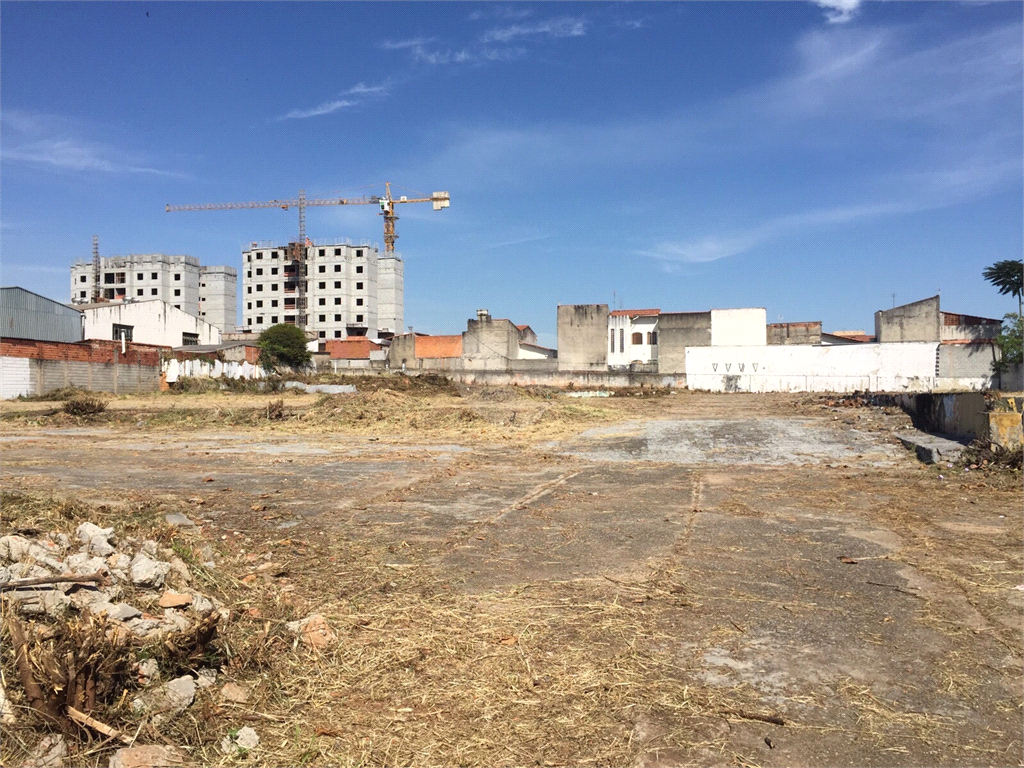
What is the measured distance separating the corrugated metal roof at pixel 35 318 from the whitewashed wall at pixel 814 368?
40.4 m

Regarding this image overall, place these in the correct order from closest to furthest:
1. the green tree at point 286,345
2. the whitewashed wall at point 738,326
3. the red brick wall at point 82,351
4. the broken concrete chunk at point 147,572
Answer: the broken concrete chunk at point 147,572 → the red brick wall at point 82,351 → the whitewashed wall at point 738,326 → the green tree at point 286,345

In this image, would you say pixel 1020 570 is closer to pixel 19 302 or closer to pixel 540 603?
pixel 540 603

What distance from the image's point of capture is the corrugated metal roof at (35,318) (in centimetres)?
3653

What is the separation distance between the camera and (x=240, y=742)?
9.84ft

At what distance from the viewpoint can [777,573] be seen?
5.47 meters

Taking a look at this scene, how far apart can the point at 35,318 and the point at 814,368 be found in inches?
1898

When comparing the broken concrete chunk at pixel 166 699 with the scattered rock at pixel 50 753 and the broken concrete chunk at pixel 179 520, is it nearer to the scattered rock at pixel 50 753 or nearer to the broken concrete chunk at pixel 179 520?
the scattered rock at pixel 50 753

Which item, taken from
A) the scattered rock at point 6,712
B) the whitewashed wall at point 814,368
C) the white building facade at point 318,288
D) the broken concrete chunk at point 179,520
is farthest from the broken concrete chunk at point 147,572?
the white building facade at point 318,288

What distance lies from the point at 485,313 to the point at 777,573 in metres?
57.8

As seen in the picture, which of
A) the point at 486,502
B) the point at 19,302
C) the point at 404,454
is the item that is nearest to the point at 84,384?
the point at 19,302

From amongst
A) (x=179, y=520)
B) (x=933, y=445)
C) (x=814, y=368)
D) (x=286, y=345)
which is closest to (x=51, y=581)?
(x=179, y=520)

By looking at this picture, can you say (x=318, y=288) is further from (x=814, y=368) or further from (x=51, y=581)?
(x=51, y=581)

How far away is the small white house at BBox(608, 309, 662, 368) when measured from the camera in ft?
212

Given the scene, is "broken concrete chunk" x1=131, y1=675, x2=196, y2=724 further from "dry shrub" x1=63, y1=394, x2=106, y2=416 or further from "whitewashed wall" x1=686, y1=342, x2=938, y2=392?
"whitewashed wall" x1=686, y1=342, x2=938, y2=392
